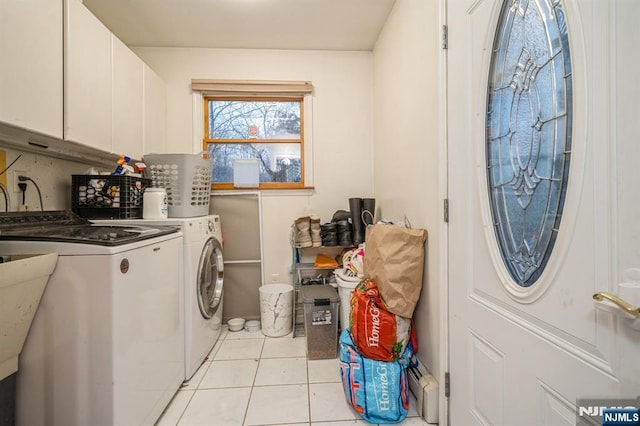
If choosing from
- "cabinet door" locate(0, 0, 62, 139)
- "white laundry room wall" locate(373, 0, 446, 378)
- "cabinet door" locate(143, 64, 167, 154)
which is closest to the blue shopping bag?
"white laundry room wall" locate(373, 0, 446, 378)

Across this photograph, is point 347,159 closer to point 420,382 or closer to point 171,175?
point 171,175

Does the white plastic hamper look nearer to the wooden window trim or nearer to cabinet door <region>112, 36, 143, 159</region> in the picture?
cabinet door <region>112, 36, 143, 159</region>

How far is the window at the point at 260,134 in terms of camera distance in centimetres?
276

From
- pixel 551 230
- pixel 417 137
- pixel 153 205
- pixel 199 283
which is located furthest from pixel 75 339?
pixel 417 137

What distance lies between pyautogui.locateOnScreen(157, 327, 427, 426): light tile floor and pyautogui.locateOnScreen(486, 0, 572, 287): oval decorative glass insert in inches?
47.2

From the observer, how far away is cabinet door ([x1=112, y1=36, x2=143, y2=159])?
1.91 metres

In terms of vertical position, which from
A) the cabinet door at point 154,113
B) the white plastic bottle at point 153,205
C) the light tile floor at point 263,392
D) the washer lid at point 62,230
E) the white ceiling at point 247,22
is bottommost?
the light tile floor at point 263,392

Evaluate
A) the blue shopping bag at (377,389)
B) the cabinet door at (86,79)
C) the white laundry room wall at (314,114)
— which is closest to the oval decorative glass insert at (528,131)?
the blue shopping bag at (377,389)

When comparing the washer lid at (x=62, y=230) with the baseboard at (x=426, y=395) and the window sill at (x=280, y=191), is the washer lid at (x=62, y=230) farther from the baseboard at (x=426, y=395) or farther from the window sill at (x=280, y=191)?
the baseboard at (x=426, y=395)

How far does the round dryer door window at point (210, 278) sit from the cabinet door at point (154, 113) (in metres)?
1.03

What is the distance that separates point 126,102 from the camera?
2.04m

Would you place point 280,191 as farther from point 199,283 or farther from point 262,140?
point 199,283

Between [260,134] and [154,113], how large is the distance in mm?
955

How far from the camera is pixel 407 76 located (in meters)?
1.87
